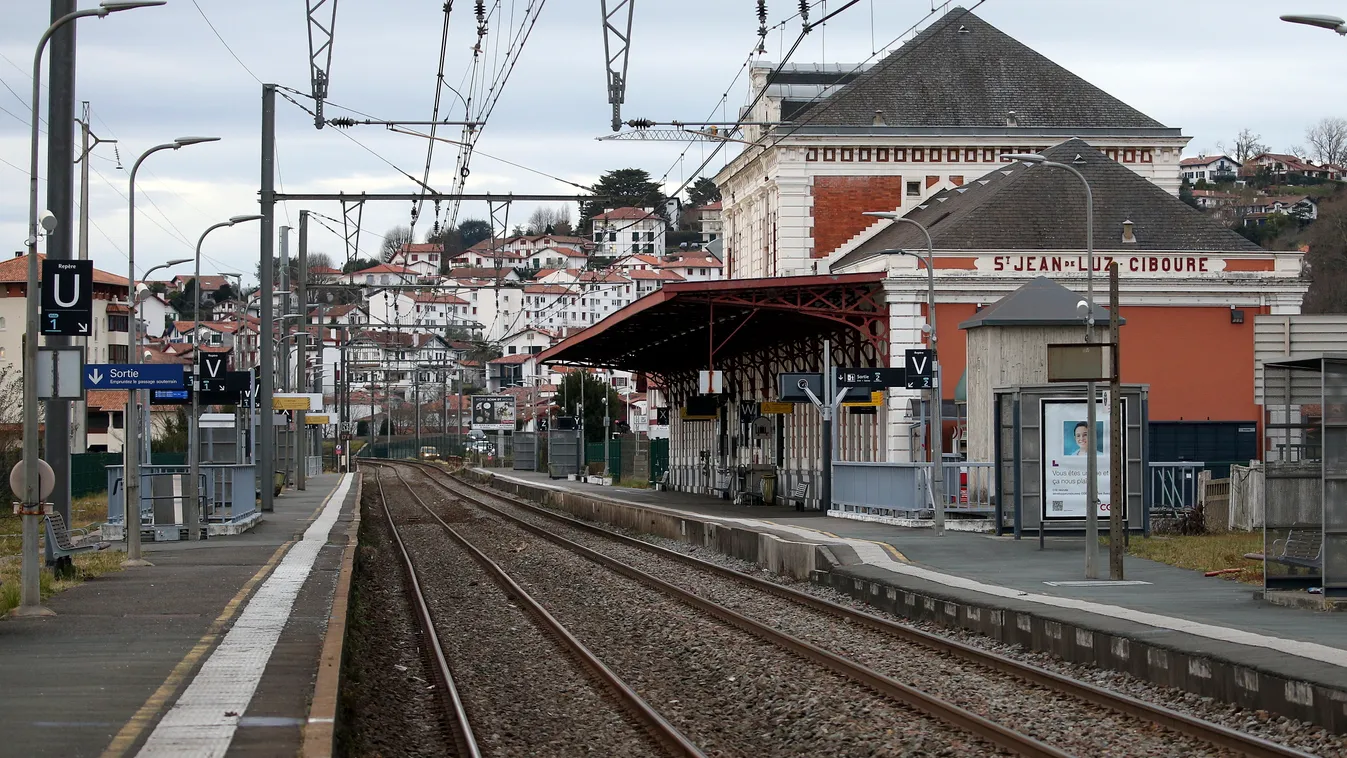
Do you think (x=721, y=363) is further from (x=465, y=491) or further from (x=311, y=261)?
(x=311, y=261)

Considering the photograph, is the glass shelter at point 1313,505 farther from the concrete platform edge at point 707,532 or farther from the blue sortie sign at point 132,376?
the blue sortie sign at point 132,376

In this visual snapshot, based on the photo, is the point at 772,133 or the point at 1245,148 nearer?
the point at 772,133

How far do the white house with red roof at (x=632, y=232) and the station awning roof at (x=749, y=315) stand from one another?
186 centimetres

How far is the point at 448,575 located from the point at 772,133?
3186cm

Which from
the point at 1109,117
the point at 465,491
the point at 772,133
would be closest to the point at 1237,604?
the point at 772,133

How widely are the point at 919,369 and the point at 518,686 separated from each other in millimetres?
15474

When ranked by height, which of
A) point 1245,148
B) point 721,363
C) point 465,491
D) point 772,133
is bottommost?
point 465,491

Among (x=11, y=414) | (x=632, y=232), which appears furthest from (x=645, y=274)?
(x=11, y=414)

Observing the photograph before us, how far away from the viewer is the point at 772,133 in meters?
54.5

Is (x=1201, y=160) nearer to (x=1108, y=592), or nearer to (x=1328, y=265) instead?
(x=1328, y=265)

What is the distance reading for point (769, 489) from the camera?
4241cm

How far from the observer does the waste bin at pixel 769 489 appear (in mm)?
42281

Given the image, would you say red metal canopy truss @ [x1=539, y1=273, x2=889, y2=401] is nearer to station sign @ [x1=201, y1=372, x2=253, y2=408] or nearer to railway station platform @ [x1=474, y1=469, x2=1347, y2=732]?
station sign @ [x1=201, y1=372, x2=253, y2=408]

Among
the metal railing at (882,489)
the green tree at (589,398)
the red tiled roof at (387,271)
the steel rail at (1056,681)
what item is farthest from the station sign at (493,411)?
the steel rail at (1056,681)
